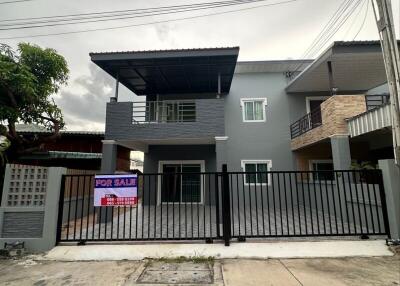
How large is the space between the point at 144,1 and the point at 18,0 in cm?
417

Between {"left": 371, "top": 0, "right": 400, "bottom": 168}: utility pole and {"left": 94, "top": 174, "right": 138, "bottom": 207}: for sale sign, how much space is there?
5.78 metres

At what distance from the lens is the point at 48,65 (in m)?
6.87

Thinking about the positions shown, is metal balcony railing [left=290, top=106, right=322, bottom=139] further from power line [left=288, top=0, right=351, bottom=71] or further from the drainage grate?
the drainage grate

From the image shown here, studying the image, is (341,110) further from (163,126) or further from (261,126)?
(163,126)

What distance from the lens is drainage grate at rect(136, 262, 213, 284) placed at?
3557mm

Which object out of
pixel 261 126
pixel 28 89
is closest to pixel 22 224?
pixel 28 89

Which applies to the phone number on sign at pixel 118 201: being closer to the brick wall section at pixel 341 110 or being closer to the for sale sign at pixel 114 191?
the for sale sign at pixel 114 191

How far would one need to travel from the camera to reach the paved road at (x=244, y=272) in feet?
11.5

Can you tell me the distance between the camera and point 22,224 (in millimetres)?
4938

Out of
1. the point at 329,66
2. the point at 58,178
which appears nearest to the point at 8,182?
the point at 58,178

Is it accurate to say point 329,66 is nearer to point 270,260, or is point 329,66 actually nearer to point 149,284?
point 270,260

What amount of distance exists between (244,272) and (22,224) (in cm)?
470

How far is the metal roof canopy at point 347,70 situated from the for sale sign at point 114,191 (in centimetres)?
740

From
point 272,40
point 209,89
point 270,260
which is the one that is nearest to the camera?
point 270,260
